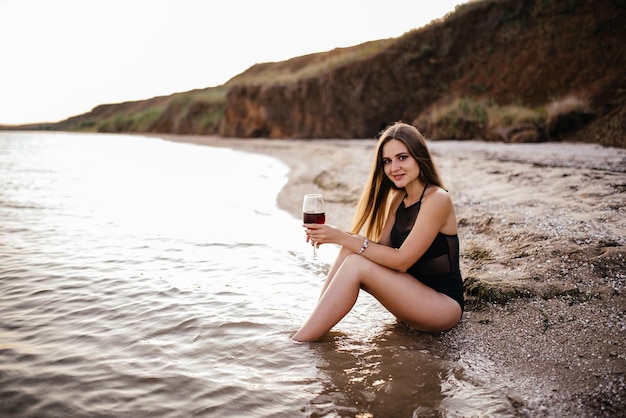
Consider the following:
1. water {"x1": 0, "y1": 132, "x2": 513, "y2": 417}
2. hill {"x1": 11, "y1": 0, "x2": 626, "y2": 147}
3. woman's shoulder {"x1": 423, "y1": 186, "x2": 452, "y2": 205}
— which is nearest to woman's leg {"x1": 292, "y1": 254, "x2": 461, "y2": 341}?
water {"x1": 0, "y1": 132, "x2": 513, "y2": 417}

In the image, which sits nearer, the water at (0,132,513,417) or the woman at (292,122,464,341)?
the water at (0,132,513,417)

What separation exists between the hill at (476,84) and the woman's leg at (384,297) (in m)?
8.57

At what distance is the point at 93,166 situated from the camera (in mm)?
17031

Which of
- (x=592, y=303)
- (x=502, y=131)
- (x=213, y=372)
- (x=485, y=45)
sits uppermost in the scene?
(x=485, y=45)

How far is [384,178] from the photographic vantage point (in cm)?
344

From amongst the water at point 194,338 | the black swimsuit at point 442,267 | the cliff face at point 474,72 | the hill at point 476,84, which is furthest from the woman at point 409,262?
the cliff face at point 474,72

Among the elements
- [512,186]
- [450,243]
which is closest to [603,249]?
[450,243]

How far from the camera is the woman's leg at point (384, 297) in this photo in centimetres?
296

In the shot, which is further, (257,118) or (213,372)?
(257,118)

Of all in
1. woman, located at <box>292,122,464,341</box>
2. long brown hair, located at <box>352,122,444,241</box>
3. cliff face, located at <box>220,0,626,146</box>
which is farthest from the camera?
cliff face, located at <box>220,0,626,146</box>

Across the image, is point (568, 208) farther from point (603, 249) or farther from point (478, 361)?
point (478, 361)

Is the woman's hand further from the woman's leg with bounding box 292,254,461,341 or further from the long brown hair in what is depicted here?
the long brown hair

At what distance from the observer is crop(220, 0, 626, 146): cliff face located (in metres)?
14.7

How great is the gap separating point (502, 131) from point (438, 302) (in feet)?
37.4
